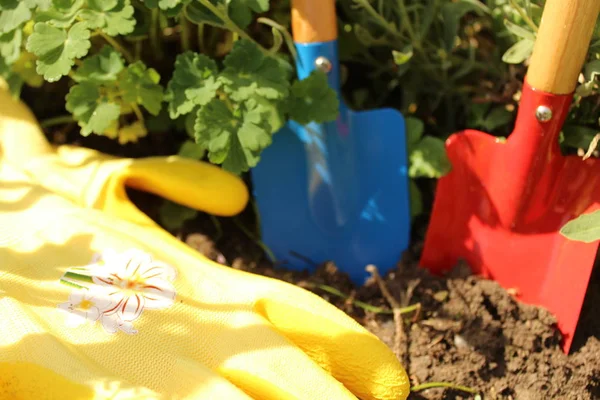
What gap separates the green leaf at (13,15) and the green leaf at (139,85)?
203 mm

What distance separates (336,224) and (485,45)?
57 cm

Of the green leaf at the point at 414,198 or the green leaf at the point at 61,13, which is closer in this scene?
the green leaf at the point at 61,13

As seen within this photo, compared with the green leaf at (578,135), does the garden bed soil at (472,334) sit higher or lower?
lower

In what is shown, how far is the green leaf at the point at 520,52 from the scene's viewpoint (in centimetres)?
121

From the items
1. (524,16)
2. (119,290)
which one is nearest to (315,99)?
(524,16)

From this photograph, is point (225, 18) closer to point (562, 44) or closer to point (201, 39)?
point (201, 39)

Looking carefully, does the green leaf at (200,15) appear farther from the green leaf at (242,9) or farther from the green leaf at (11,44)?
the green leaf at (11,44)

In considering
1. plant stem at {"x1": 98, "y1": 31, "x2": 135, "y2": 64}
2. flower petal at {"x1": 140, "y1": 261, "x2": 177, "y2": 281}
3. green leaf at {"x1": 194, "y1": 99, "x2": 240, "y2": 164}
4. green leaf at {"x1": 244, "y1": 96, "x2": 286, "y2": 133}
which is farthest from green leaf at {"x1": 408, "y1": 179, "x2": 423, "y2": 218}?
plant stem at {"x1": 98, "y1": 31, "x2": 135, "y2": 64}

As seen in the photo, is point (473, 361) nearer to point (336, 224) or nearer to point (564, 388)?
point (564, 388)

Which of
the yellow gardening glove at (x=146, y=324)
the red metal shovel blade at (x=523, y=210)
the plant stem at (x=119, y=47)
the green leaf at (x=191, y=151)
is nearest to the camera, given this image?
the yellow gardening glove at (x=146, y=324)

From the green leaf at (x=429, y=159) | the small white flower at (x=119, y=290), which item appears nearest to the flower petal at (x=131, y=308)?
the small white flower at (x=119, y=290)

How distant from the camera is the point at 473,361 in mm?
1216

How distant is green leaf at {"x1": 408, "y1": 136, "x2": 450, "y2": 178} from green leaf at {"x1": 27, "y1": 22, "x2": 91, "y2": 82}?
0.68 metres

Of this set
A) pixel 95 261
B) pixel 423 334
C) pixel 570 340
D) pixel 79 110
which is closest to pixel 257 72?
pixel 79 110
